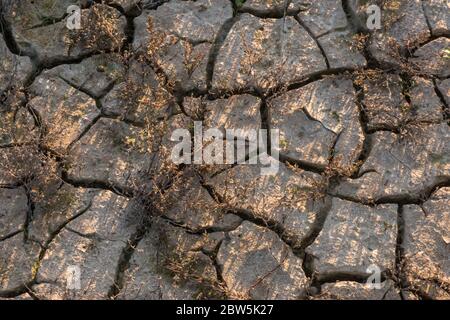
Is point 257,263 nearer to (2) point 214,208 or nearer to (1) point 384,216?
(2) point 214,208

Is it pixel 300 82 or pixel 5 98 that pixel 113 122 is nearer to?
pixel 5 98

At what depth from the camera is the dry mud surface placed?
13.2 ft

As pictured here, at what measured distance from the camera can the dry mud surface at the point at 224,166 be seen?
402 cm

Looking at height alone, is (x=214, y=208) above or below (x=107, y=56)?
below

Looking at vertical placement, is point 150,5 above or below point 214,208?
above

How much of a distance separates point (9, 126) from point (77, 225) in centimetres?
76

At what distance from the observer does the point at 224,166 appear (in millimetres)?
Result: 4207

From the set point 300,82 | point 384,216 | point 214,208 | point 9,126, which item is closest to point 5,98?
point 9,126

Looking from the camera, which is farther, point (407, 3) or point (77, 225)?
point (407, 3)

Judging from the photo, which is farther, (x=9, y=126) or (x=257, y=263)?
(x=9, y=126)

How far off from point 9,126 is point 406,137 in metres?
2.39

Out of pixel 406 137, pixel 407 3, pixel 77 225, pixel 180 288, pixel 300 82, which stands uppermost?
pixel 407 3

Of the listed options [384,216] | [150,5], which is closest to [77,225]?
[150,5]

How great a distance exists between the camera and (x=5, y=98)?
4363mm
